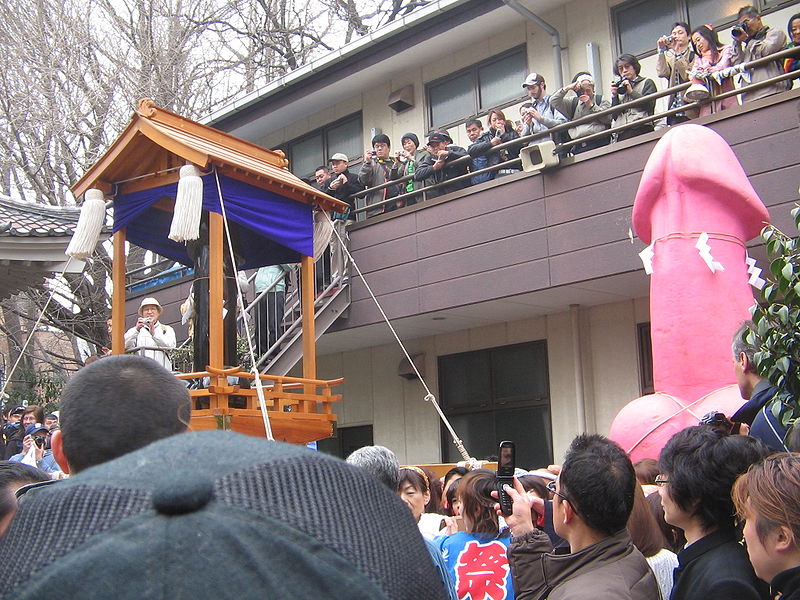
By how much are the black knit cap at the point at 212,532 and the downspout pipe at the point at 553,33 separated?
428 inches

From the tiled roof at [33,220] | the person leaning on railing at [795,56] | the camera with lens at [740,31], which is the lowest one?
the tiled roof at [33,220]

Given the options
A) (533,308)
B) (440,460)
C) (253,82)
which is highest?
(253,82)

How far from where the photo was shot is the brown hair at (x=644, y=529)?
3344mm

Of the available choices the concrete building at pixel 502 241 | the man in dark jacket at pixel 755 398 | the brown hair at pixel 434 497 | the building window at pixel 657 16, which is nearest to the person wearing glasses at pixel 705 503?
the man in dark jacket at pixel 755 398

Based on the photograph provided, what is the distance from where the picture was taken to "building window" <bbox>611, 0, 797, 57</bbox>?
10.1 meters

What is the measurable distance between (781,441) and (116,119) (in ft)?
46.3

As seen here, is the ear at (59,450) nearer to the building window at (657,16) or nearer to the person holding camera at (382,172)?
the person holding camera at (382,172)

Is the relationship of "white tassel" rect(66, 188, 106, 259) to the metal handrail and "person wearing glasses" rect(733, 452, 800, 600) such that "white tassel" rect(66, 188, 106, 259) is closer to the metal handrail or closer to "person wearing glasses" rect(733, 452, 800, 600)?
the metal handrail

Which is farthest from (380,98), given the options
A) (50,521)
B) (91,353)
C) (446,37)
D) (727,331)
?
(50,521)

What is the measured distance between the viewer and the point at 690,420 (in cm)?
583

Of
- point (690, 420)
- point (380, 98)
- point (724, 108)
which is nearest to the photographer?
point (690, 420)

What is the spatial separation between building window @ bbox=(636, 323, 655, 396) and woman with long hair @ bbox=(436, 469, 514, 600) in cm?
651

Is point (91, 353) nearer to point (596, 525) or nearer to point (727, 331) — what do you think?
point (727, 331)

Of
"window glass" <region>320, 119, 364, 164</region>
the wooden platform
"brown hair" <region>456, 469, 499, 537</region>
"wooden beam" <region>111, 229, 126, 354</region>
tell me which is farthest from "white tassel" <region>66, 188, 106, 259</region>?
"window glass" <region>320, 119, 364, 164</region>
